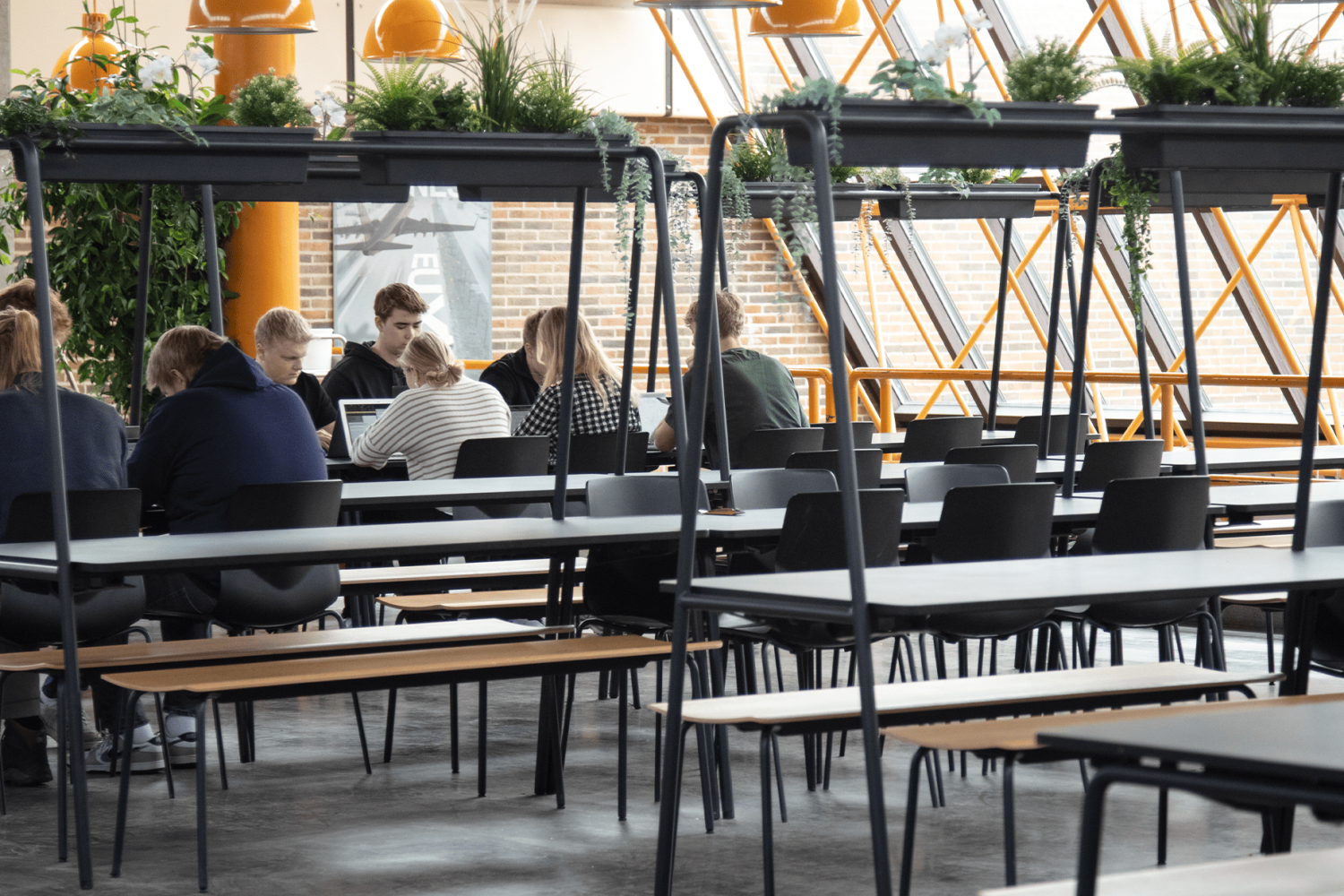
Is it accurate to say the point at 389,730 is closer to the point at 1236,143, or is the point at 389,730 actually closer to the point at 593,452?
the point at 593,452

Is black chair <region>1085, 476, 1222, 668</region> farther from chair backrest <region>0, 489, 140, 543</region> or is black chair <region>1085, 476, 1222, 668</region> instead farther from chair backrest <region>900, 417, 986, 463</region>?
chair backrest <region>900, 417, 986, 463</region>

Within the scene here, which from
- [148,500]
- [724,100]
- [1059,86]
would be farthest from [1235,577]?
[724,100]

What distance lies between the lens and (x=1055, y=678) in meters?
3.99

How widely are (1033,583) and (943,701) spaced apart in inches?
12.2

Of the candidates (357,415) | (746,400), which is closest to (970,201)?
(746,400)

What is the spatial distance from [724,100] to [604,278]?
56.6 inches

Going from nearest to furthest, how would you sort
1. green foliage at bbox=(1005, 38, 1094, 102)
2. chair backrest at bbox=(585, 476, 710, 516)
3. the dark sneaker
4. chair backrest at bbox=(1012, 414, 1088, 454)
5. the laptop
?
green foliage at bbox=(1005, 38, 1094, 102), the dark sneaker, chair backrest at bbox=(585, 476, 710, 516), the laptop, chair backrest at bbox=(1012, 414, 1088, 454)

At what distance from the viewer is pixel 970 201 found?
8.29m

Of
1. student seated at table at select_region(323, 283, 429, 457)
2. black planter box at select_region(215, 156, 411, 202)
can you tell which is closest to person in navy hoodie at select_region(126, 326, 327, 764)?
black planter box at select_region(215, 156, 411, 202)

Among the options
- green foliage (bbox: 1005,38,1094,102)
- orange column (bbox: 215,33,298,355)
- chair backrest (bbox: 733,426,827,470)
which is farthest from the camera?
orange column (bbox: 215,33,298,355)

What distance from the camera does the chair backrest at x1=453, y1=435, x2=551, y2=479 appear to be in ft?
21.7

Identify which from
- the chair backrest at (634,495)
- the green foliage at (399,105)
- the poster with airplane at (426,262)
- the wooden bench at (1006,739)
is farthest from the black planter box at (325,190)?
the poster with airplane at (426,262)

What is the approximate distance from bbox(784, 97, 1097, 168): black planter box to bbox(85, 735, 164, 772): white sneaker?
2668mm

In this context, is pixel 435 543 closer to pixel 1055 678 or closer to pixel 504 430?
pixel 1055 678
